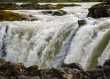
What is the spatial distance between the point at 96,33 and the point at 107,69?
2.31 metres

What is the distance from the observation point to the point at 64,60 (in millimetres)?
12742

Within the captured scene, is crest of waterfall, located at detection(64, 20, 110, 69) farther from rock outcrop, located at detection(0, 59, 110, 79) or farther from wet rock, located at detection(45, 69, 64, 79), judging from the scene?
wet rock, located at detection(45, 69, 64, 79)

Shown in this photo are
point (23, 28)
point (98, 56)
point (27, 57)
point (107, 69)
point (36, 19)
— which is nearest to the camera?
point (107, 69)

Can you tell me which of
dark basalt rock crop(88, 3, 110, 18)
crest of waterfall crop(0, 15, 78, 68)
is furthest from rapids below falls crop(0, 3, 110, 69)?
dark basalt rock crop(88, 3, 110, 18)

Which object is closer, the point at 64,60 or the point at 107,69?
the point at 107,69

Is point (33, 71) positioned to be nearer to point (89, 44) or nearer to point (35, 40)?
point (89, 44)

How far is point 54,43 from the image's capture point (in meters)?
13.6

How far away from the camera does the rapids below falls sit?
12.3 metres

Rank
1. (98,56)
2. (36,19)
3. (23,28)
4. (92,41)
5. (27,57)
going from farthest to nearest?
(36,19) < (23,28) < (27,57) < (92,41) < (98,56)

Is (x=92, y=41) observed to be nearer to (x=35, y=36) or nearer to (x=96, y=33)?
(x=96, y=33)

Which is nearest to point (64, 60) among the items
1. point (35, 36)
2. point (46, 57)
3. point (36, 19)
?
point (46, 57)

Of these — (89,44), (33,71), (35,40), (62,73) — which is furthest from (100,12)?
(62,73)

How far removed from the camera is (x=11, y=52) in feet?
46.8

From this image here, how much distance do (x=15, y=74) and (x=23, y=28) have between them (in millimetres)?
3721
